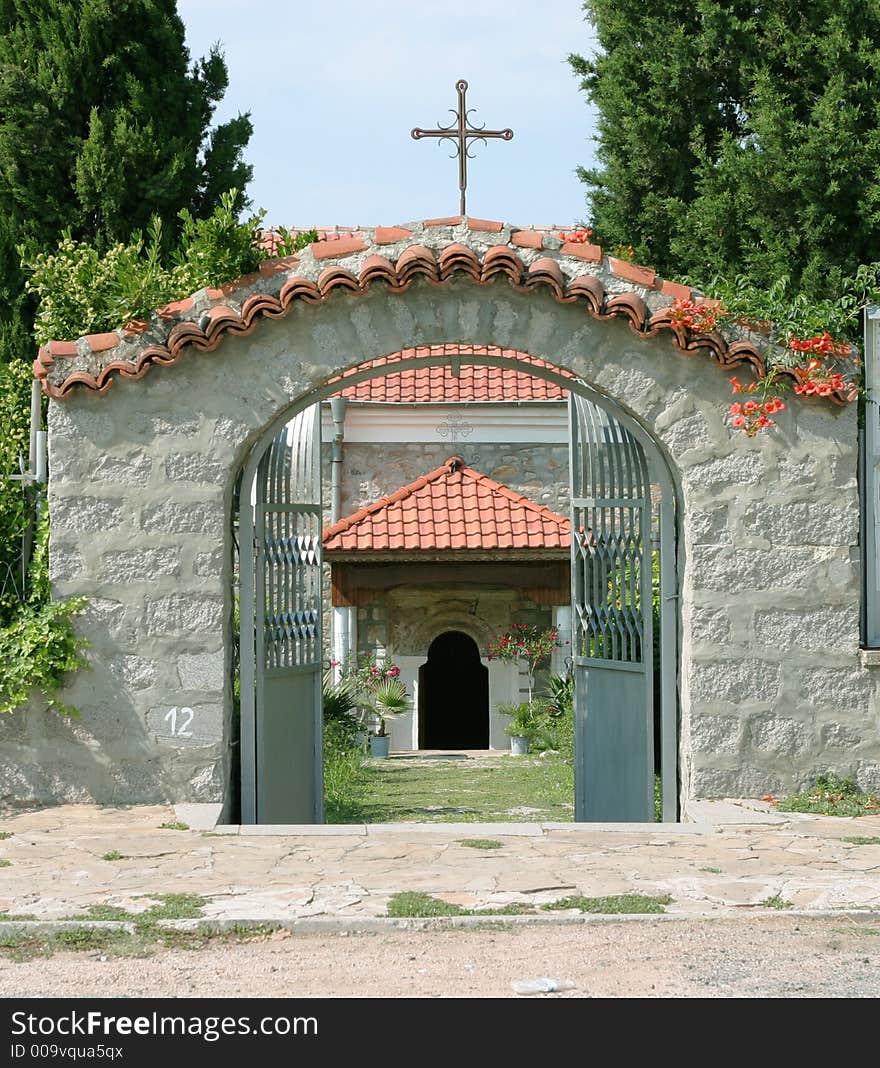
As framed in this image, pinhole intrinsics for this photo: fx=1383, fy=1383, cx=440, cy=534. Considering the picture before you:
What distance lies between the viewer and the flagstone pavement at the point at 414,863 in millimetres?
5656

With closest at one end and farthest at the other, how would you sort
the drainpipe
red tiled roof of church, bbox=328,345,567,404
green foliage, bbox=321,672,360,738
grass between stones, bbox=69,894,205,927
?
grass between stones, bbox=69,894,205,927, green foliage, bbox=321,672,360,738, the drainpipe, red tiled roof of church, bbox=328,345,567,404

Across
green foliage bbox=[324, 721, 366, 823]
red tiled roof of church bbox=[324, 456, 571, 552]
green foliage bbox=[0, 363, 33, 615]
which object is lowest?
green foliage bbox=[324, 721, 366, 823]

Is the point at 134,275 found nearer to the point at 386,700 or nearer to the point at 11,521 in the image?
the point at 11,521

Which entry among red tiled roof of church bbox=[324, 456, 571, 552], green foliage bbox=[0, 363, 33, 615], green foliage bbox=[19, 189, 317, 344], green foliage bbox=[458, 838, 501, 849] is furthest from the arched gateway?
red tiled roof of church bbox=[324, 456, 571, 552]

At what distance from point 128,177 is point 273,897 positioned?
958cm

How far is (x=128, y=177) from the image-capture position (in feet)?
44.3

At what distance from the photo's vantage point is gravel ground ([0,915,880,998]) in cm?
444

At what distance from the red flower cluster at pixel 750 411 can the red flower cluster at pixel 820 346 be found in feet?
1.06

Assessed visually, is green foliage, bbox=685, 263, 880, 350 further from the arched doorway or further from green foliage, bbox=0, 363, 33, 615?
green foliage, bbox=0, 363, 33, 615

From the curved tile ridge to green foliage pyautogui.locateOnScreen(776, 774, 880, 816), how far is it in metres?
2.18

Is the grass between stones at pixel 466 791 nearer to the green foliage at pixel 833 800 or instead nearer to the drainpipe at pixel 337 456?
the green foliage at pixel 833 800

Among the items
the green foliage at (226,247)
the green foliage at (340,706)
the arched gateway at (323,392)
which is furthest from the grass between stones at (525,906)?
the green foliage at (340,706)

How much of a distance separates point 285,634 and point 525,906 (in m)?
3.57

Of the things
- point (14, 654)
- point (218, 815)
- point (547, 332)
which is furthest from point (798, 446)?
point (14, 654)
